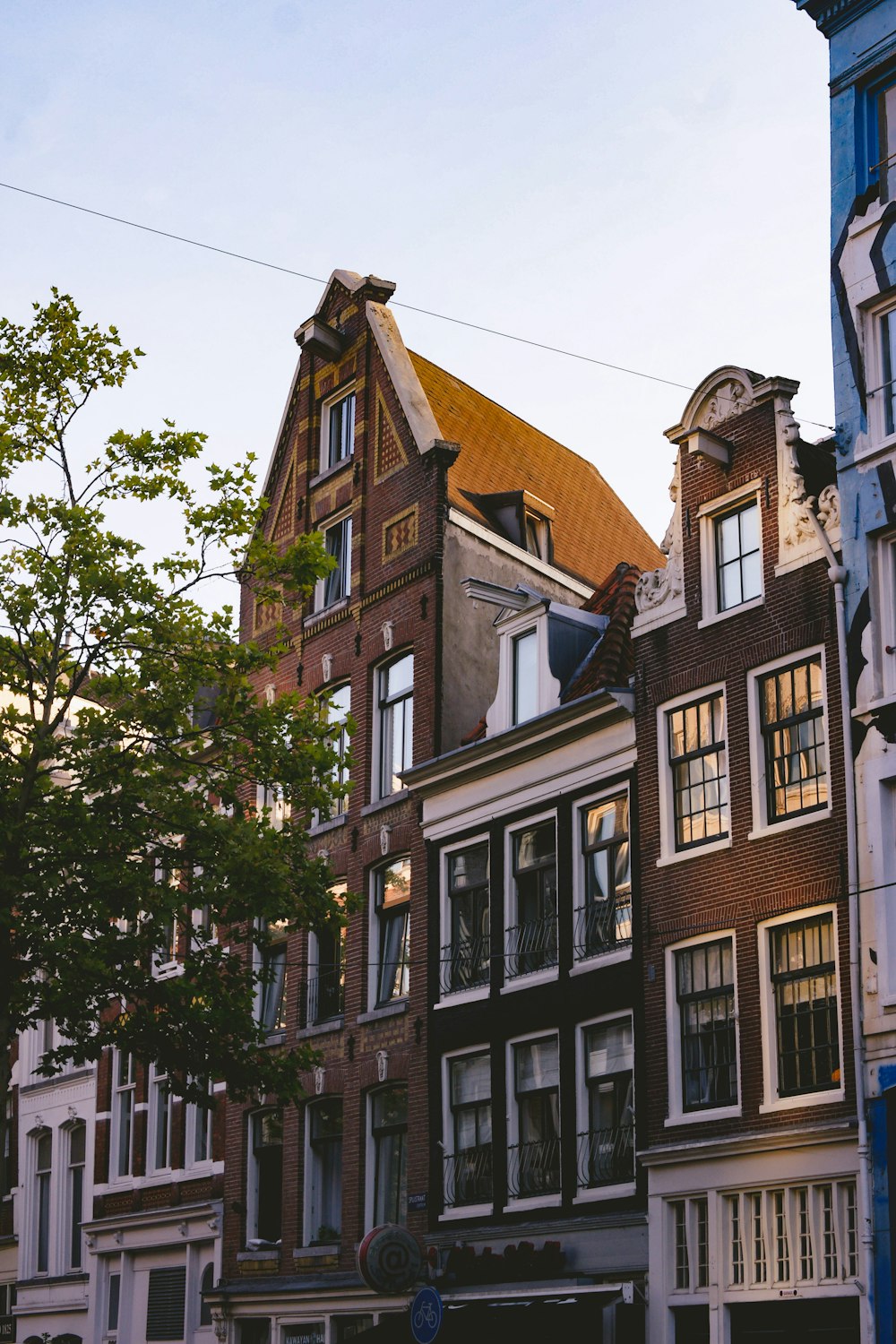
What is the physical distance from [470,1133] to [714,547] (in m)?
9.73

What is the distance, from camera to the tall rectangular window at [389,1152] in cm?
2998

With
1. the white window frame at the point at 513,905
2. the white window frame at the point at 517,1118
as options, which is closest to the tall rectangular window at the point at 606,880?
the white window frame at the point at 513,905

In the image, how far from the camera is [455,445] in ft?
107

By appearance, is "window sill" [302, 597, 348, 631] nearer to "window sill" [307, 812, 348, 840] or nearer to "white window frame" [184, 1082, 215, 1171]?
"window sill" [307, 812, 348, 840]

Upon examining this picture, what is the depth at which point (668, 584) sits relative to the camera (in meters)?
26.0

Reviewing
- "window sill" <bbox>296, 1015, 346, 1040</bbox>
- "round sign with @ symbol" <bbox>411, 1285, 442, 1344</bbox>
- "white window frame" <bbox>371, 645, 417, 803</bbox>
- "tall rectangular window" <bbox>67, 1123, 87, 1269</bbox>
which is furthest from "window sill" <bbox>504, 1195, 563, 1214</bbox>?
"tall rectangular window" <bbox>67, 1123, 87, 1269</bbox>

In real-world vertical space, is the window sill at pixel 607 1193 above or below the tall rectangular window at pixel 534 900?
below

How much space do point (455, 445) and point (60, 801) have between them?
464 inches

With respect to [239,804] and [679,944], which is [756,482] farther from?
[239,804]

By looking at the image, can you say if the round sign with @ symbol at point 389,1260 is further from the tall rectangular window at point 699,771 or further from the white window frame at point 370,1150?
the tall rectangular window at point 699,771

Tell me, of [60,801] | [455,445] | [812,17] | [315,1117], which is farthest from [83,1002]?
[812,17]

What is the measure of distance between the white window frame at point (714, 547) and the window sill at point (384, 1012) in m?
8.94

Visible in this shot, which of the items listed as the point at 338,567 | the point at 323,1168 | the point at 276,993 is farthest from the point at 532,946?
the point at 338,567

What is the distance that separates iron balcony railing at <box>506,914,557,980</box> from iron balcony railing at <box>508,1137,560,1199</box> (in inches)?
98.5
